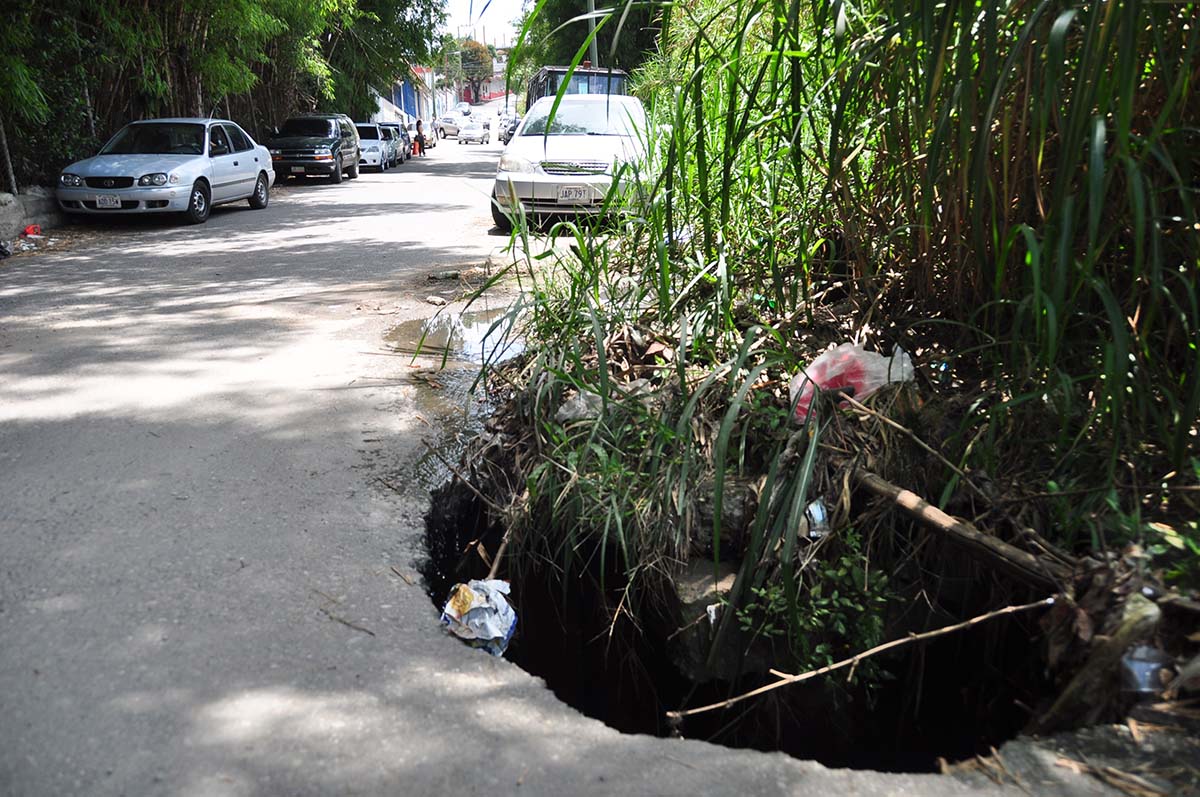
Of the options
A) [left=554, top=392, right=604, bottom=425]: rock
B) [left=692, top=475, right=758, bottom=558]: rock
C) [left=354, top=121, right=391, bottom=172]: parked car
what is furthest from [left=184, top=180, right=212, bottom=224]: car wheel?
[left=354, top=121, right=391, bottom=172]: parked car

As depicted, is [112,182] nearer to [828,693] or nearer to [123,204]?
[123,204]

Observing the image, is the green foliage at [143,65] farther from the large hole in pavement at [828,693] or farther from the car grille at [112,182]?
the large hole in pavement at [828,693]

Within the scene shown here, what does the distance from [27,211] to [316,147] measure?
10744 millimetres

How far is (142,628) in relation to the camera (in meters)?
2.76

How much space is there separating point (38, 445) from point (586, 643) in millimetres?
2625

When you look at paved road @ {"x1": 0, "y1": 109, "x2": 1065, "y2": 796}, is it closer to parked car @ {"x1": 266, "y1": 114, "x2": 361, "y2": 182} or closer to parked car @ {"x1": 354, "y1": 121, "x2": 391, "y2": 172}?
parked car @ {"x1": 266, "y1": 114, "x2": 361, "y2": 182}

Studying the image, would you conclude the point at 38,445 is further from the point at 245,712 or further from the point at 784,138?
the point at 784,138

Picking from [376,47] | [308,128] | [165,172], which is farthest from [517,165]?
[376,47]

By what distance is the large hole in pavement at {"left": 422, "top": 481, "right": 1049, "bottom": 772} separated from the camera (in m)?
2.85

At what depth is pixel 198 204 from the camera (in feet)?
45.4

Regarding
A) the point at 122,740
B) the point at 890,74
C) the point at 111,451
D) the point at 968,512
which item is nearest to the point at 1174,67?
the point at 890,74

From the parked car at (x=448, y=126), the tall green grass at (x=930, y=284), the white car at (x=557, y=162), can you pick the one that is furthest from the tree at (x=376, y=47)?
the parked car at (x=448, y=126)

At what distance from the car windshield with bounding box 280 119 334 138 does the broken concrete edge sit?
1132 cm

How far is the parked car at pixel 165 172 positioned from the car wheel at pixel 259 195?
33mm
